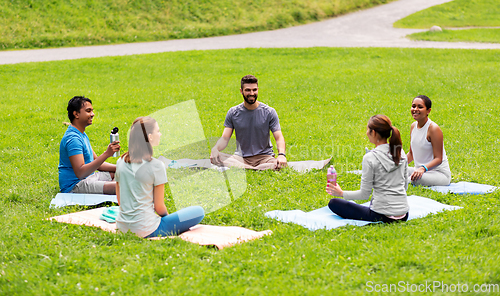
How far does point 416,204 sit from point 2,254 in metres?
5.43

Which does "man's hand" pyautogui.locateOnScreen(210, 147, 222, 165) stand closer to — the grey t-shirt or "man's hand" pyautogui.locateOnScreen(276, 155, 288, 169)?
the grey t-shirt

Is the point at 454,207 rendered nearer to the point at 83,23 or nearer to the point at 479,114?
the point at 479,114

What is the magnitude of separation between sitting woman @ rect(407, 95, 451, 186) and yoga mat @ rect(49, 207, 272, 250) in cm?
320

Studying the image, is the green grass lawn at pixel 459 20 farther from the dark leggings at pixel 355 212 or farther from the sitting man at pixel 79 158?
the sitting man at pixel 79 158

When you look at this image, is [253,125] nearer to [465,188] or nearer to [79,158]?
[79,158]

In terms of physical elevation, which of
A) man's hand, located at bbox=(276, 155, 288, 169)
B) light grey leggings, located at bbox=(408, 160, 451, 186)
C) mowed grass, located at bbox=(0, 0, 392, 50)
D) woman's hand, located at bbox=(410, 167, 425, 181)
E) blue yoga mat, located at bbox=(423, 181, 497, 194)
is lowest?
blue yoga mat, located at bbox=(423, 181, 497, 194)

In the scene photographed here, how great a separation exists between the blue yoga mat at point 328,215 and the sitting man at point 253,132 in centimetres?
217

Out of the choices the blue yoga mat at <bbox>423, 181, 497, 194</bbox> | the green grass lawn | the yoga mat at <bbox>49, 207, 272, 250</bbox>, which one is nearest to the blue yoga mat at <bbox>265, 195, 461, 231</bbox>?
the yoga mat at <bbox>49, 207, 272, 250</bbox>

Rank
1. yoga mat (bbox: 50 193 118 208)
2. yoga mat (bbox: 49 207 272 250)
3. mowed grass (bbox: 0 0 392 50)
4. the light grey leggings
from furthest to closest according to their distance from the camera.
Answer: mowed grass (bbox: 0 0 392 50)
the light grey leggings
yoga mat (bbox: 50 193 118 208)
yoga mat (bbox: 49 207 272 250)

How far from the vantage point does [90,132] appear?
11570 mm

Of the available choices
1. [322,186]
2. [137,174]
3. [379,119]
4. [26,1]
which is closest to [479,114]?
[322,186]

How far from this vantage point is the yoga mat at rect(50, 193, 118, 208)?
656cm

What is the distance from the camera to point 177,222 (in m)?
5.38

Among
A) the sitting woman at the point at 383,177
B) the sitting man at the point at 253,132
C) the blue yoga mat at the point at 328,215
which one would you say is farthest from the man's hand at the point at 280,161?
the sitting woman at the point at 383,177
